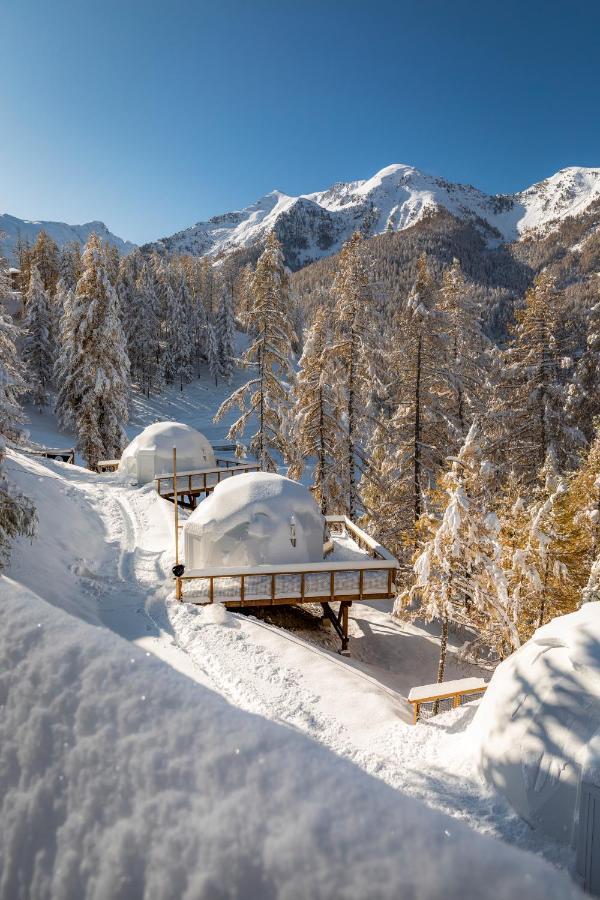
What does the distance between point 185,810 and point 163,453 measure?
24449 mm

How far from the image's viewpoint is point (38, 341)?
151ft

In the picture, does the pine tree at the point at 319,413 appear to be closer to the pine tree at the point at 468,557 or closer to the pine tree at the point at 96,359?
the pine tree at the point at 468,557

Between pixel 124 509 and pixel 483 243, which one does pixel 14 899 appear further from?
pixel 483 243

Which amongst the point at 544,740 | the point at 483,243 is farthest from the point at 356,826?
the point at 483,243

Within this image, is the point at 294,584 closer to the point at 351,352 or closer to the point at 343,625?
the point at 343,625

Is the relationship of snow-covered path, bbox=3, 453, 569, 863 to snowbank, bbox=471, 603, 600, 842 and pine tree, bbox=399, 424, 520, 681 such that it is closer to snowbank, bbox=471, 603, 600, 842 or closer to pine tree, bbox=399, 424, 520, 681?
snowbank, bbox=471, 603, 600, 842

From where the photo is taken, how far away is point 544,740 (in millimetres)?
5746

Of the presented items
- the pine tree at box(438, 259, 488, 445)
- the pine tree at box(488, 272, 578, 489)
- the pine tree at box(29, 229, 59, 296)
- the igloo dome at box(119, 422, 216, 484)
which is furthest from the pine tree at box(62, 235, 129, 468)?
the pine tree at box(29, 229, 59, 296)

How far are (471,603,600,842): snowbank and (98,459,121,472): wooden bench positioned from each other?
24.3m

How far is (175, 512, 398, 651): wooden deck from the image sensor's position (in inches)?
504

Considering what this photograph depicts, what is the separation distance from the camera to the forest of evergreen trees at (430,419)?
37.3 feet

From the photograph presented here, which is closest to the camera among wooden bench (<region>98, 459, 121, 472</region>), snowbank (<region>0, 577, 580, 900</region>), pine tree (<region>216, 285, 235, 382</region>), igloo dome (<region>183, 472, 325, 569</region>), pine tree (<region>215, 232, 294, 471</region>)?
snowbank (<region>0, 577, 580, 900</region>)

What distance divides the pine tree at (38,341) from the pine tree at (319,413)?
34.3 metres

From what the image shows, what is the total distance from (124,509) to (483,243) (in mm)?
199270
